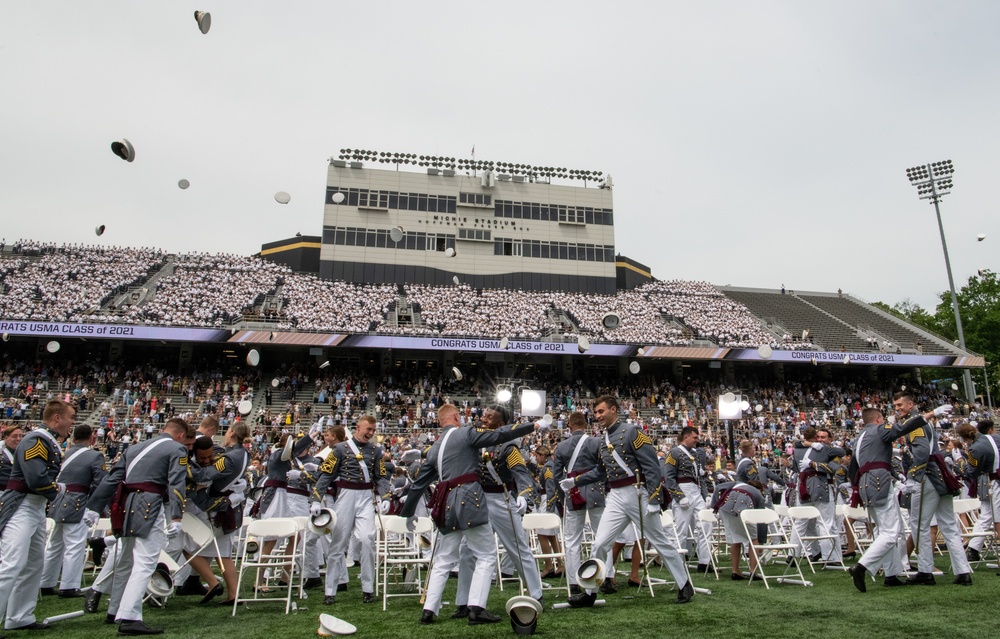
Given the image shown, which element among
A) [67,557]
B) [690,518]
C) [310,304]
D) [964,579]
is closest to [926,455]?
[964,579]

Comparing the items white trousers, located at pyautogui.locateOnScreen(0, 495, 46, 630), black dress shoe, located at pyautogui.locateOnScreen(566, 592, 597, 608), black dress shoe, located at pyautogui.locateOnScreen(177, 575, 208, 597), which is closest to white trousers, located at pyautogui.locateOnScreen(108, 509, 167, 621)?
white trousers, located at pyautogui.locateOnScreen(0, 495, 46, 630)

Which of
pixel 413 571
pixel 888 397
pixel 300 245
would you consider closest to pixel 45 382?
pixel 300 245

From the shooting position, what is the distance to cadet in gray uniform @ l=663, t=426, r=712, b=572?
9.81 m

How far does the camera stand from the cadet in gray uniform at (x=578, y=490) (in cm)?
819

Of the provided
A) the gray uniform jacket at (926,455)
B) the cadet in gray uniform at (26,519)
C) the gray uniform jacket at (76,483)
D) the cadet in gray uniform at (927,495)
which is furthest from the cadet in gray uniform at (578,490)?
the gray uniform jacket at (76,483)

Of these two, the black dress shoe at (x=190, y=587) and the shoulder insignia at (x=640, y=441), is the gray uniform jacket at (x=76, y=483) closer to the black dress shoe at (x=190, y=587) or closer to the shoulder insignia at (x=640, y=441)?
the black dress shoe at (x=190, y=587)

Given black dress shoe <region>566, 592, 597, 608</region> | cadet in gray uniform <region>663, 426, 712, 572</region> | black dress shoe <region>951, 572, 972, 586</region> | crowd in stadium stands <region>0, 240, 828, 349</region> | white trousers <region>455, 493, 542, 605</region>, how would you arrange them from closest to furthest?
white trousers <region>455, 493, 542, 605</region> < black dress shoe <region>566, 592, 597, 608</region> < black dress shoe <region>951, 572, 972, 586</region> < cadet in gray uniform <region>663, 426, 712, 572</region> < crowd in stadium stands <region>0, 240, 828, 349</region>

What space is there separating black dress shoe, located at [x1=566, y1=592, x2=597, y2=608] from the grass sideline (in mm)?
175

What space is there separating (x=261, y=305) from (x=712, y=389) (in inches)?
921

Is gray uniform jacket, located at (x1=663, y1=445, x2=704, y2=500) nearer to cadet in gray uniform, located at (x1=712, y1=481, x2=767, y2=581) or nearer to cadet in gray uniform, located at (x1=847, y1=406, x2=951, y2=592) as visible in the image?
cadet in gray uniform, located at (x1=712, y1=481, x2=767, y2=581)

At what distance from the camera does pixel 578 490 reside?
876 centimetres

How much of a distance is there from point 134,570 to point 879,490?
799 cm

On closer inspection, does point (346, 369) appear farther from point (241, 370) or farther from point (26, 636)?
point (26, 636)

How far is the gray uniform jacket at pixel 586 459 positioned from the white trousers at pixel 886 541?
2.97 m
